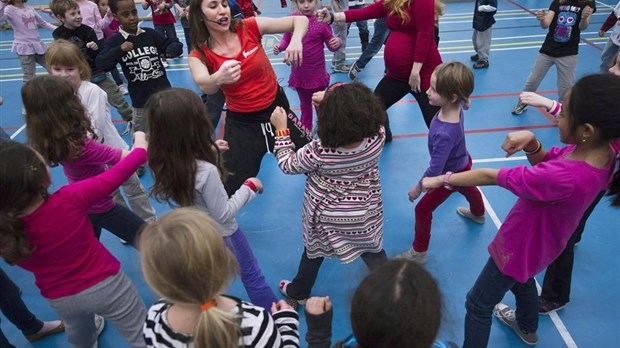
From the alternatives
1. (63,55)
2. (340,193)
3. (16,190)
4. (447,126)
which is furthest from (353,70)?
(16,190)

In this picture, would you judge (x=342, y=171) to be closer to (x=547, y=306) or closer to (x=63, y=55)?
(x=547, y=306)

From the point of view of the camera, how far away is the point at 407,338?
114 cm

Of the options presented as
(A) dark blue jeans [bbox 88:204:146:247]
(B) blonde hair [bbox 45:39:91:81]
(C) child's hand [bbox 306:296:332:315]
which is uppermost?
(B) blonde hair [bbox 45:39:91:81]

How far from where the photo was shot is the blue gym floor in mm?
2752

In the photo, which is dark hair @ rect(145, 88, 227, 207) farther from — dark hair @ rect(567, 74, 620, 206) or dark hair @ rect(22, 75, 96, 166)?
dark hair @ rect(567, 74, 620, 206)

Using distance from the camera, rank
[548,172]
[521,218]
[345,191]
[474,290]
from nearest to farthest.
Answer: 1. [548,172]
2. [521,218]
3. [474,290]
4. [345,191]

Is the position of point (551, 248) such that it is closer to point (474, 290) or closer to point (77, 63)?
point (474, 290)

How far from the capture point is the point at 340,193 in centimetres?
238

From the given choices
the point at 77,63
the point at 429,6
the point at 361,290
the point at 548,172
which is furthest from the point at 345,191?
the point at 77,63

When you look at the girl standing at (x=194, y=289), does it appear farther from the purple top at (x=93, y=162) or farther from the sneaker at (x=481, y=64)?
the sneaker at (x=481, y=64)

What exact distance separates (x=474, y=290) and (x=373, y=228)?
623mm

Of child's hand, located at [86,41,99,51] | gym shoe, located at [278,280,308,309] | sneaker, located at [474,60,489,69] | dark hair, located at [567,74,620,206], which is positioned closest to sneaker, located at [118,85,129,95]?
child's hand, located at [86,41,99,51]

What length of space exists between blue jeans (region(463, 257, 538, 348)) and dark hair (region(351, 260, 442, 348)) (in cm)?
106

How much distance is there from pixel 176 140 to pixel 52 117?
30.9 inches
